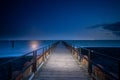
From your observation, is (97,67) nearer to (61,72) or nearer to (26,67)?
(61,72)

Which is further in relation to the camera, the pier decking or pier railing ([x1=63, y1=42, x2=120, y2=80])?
the pier decking

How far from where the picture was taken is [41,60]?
42.4 ft

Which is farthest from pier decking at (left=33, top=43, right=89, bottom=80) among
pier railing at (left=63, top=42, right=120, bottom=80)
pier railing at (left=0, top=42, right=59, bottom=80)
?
pier railing at (left=63, top=42, right=120, bottom=80)

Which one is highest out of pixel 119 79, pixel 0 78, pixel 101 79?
pixel 119 79

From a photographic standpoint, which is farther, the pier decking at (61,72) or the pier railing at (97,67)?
the pier decking at (61,72)

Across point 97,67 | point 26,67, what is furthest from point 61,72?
point 26,67

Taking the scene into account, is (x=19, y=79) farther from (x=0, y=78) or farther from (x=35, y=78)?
(x=0, y=78)

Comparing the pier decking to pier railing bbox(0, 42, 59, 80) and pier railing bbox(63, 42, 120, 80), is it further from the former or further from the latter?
pier railing bbox(63, 42, 120, 80)

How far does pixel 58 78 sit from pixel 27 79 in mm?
1452

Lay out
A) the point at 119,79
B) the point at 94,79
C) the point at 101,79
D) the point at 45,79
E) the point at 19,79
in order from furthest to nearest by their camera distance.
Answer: the point at 101,79 < the point at 45,79 < the point at 94,79 < the point at 19,79 < the point at 119,79

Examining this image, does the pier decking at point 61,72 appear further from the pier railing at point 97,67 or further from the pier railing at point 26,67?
the pier railing at point 97,67

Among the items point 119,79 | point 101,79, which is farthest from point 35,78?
point 119,79

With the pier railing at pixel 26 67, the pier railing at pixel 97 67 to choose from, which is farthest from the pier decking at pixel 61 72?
the pier railing at pixel 97 67

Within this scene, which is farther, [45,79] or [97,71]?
[97,71]
